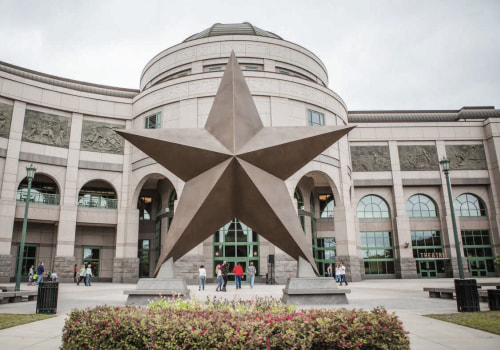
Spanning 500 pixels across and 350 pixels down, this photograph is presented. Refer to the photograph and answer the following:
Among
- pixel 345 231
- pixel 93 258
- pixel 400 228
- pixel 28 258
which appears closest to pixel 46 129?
pixel 28 258

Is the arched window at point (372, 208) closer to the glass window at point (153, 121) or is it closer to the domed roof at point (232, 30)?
the domed roof at point (232, 30)

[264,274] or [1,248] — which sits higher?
[1,248]

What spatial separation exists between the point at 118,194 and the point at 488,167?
1403 inches

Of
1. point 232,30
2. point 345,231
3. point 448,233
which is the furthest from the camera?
point 232,30

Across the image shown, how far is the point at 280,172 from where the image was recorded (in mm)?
12688

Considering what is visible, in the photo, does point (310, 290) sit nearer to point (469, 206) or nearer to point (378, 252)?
point (378, 252)

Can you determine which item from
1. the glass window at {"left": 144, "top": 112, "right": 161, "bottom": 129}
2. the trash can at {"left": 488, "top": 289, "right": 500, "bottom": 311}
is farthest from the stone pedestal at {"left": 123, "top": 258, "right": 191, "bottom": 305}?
the glass window at {"left": 144, "top": 112, "right": 161, "bottom": 129}

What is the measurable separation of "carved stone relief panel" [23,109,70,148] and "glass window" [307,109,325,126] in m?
20.3

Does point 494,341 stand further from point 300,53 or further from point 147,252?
point 300,53

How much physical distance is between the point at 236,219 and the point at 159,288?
16.2m

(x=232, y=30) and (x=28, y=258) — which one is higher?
(x=232, y=30)

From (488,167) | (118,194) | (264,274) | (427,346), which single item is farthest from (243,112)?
(488,167)

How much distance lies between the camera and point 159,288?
41.0 feet

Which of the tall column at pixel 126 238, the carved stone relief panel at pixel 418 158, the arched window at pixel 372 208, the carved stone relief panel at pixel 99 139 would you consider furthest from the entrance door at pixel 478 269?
the carved stone relief panel at pixel 99 139
